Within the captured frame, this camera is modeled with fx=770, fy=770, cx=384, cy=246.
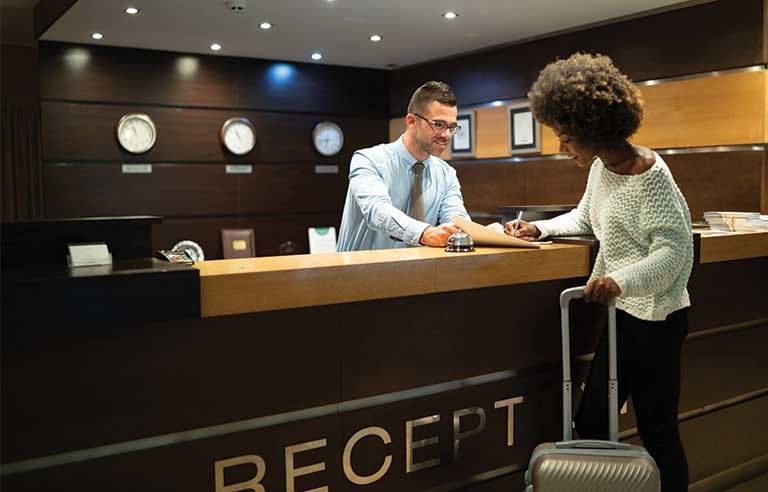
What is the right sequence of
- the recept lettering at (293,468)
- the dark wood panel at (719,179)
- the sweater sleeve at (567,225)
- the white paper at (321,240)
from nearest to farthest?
the recept lettering at (293,468) → the sweater sleeve at (567,225) → the dark wood panel at (719,179) → the white paper at (321,240)

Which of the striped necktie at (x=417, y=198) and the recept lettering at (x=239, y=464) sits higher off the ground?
the striped necktie at (x=417, y=198)

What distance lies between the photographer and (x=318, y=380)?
2133 millimetres

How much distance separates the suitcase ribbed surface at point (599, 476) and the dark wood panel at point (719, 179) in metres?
3.15

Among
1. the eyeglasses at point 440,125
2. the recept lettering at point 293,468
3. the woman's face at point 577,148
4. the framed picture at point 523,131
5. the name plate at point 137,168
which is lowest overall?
the recept lettering at point 293,468

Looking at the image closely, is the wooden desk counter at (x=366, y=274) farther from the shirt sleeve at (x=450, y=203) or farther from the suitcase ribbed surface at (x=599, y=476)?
the shirt sleeve at (x=450, y=203)

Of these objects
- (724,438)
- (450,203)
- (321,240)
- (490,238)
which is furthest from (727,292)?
(321,240)

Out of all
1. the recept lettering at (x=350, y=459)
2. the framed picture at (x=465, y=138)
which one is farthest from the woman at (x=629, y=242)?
the framed picture at (x=465, y=138)

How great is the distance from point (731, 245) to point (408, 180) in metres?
1.33

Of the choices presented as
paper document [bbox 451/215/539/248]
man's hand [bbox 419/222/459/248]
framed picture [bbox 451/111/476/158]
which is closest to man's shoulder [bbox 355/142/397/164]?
man's hand [bbox 419/222/459/248]

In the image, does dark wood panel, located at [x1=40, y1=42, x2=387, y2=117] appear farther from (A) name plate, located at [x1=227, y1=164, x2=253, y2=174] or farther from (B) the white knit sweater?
(B) the white knit sweater

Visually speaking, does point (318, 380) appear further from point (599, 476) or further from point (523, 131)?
point (523, 131)

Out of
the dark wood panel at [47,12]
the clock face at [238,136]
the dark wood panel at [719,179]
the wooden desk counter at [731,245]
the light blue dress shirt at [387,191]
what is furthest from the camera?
the clock face at [238,136]

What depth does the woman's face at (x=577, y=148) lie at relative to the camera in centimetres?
220

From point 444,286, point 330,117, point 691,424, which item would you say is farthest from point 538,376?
point 330,117
